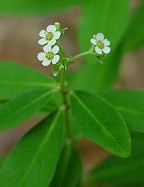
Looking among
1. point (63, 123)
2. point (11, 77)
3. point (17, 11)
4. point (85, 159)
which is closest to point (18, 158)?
point (63, 123)

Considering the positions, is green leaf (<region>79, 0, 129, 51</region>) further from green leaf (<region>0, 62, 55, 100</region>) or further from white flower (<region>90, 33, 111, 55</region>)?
white flower (<region>90, 33, 111, 55</region>)

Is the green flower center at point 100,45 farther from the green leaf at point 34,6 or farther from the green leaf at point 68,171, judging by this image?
the green leaf at point 34,6

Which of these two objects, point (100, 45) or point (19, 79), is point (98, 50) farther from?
point (19, 79)

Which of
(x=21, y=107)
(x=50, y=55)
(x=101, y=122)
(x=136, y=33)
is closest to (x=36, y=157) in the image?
(x=21, y=107)

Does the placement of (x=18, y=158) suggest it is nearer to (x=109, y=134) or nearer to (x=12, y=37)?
(x=109, y=134)

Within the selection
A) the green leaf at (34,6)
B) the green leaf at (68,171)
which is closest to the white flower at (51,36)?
the green leaf at (68,171)
